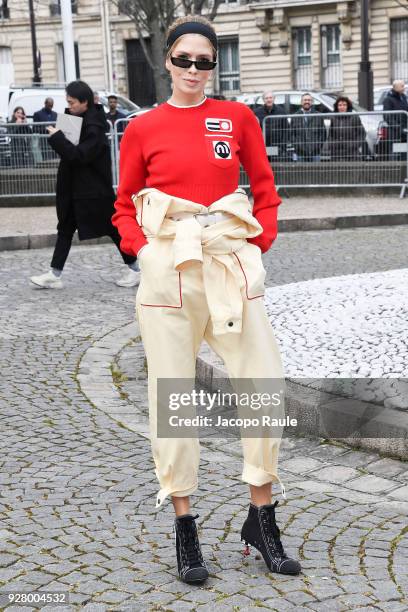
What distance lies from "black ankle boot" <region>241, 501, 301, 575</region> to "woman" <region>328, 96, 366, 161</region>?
12563 mm

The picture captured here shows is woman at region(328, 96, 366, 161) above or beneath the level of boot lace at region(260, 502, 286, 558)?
above

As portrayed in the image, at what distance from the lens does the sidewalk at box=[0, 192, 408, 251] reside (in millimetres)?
13219

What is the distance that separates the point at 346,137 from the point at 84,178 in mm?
7184

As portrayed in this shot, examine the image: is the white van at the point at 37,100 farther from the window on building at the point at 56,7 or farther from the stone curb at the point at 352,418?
the stone curb at the point at 352,418

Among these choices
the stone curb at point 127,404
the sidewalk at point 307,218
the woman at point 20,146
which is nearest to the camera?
the stone curb at point 127,404

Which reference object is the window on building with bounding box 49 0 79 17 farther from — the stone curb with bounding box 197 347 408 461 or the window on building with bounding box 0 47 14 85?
the stone curb with bounding box 197 347 408 461

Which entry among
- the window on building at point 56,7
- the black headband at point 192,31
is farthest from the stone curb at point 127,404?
the window on building at point 56,7

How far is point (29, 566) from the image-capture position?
3889 millimetres

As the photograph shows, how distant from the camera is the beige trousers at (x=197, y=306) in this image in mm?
3678

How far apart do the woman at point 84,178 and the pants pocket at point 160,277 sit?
18.7 feet

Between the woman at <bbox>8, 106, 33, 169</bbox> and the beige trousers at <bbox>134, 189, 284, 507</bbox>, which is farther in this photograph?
the woman at <bbox>8, 106, 33, 169</bbox>

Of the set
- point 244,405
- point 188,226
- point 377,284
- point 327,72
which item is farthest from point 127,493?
point 327,72

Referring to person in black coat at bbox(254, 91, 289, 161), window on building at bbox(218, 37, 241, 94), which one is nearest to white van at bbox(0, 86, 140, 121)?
person in black coat at bbox(254, 91, 289, 161)

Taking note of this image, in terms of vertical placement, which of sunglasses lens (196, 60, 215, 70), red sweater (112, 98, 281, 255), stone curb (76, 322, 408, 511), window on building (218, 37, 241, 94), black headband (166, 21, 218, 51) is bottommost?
stone curb (76, 322, 408, 511)
